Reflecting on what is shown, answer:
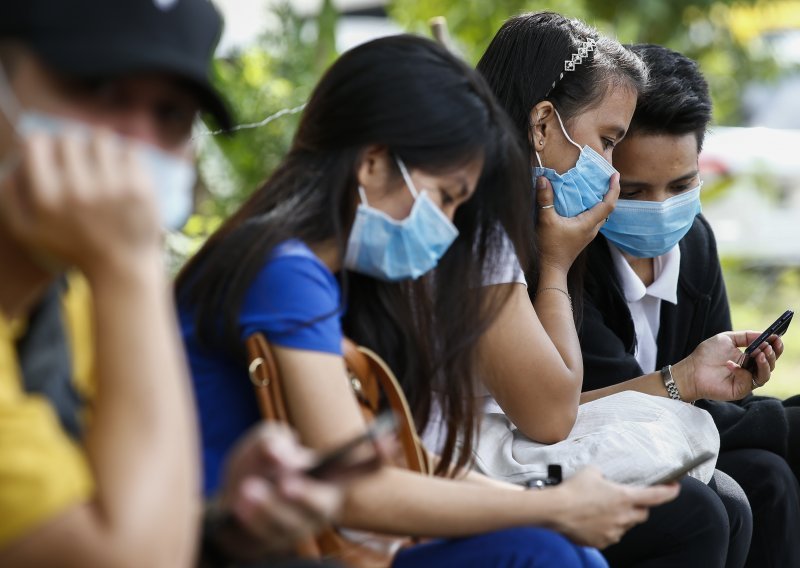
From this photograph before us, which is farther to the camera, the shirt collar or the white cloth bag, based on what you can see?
the shirt collar

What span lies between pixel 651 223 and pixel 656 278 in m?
0.20

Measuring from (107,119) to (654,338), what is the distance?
7.09 ft

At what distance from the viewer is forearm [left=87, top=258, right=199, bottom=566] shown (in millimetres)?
1412

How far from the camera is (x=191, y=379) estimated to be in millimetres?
2125

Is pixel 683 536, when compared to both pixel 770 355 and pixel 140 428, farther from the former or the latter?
pixel 140 428

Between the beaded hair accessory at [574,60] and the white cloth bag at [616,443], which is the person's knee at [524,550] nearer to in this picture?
the white cloth bag at [616,443]

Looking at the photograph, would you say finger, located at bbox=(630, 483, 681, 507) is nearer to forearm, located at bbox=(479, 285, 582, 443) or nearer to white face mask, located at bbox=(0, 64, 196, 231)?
forearm, located at bbox=(479, 285, 582, 443)

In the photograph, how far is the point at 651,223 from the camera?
3.23 m

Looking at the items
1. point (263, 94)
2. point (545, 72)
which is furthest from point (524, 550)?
point (263, 94)

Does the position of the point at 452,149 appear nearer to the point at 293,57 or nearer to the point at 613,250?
the point at 613,250

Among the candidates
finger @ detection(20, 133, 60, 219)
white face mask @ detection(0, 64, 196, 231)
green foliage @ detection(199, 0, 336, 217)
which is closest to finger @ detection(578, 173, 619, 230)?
white face mask @ detection(0, 64, 196, 231)

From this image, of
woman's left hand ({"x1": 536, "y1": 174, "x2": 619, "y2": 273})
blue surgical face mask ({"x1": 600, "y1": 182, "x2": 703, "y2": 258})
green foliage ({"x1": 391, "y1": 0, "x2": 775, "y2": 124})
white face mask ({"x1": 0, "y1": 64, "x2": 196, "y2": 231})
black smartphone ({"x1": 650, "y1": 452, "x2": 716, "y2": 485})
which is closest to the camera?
white face mask ({"x1": 0, "y1": 64, "x2": 196, "y2": 231})

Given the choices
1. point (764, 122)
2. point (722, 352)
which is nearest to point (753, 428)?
point (722, 352)

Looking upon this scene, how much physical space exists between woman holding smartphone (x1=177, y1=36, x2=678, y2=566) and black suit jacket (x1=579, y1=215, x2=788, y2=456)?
2.46 ft
